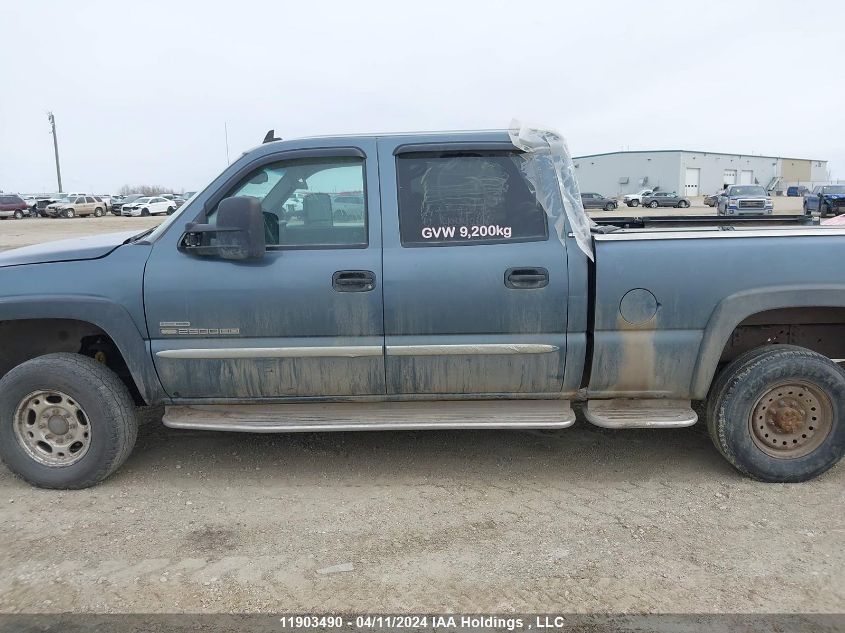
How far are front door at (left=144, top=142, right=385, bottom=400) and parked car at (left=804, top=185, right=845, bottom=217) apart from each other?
1047 inches

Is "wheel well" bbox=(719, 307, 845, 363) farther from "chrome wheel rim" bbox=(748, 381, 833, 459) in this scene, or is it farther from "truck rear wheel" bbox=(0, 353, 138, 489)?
"truck rear wheel" bbox=(0, 353, 138, 489)

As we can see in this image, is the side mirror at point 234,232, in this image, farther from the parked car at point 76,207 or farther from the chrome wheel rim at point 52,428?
the parked car at point 76,207

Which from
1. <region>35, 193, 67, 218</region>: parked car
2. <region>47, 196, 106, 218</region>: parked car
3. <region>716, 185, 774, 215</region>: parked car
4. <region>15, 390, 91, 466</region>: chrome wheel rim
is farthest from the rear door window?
<region>35, 193, 67, 218</region>: parked car

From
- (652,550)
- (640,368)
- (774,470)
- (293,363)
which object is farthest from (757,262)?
(293,363)

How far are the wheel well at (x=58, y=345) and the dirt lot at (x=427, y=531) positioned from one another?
2.13 feet

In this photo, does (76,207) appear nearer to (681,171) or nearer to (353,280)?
(353,280)

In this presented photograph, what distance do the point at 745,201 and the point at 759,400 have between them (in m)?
27.1

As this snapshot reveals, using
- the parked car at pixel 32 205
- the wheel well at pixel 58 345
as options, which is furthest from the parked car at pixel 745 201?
the parked car at pixel 32 205

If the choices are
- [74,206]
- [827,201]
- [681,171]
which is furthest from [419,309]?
[681,171]

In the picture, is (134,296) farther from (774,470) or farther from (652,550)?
(774,470)

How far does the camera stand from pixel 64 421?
12.0 ft

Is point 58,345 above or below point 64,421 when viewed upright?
above

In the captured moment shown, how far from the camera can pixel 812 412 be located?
3.62 metres

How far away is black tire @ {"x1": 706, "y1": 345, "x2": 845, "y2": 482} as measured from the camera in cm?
352
